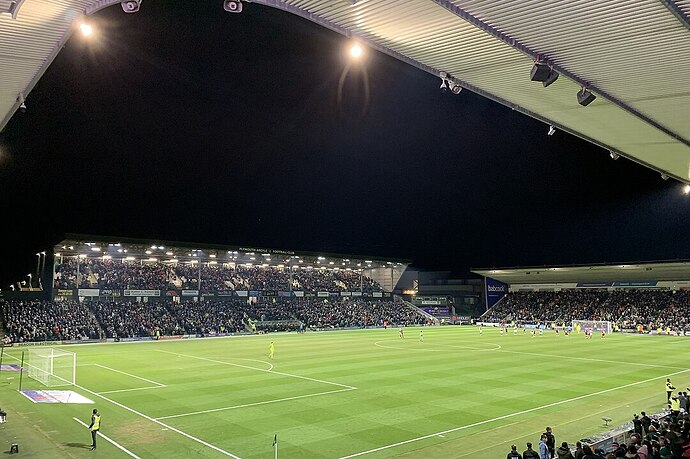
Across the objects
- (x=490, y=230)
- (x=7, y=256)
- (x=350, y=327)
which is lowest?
(x=350, y=327)

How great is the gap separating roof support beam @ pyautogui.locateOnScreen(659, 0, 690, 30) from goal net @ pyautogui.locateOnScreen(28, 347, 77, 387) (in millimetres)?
28977

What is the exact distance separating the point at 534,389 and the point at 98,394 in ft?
67.1

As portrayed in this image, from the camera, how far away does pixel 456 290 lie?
9906 centimetres

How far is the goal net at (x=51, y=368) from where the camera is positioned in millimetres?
27047

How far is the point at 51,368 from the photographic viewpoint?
27234 mm

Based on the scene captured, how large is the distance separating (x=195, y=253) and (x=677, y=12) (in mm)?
69931

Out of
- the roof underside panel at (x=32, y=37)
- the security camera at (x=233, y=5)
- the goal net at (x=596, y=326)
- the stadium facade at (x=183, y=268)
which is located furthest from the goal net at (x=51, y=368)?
the goal net at (x=596, y=326)

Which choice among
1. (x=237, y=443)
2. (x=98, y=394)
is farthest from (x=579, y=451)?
Answer: (x=98, y=394)

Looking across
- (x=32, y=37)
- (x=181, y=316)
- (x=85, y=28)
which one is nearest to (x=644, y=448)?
(x=85, y=28)

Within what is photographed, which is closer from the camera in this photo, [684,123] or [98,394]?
[684,123]

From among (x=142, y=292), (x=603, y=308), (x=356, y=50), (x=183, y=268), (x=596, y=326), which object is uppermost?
(x=356, y=50)

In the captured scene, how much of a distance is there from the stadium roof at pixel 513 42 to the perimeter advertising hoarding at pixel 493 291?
86461 mm

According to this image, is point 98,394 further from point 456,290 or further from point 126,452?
point 456,290

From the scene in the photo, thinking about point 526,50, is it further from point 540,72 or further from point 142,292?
point 142,292
